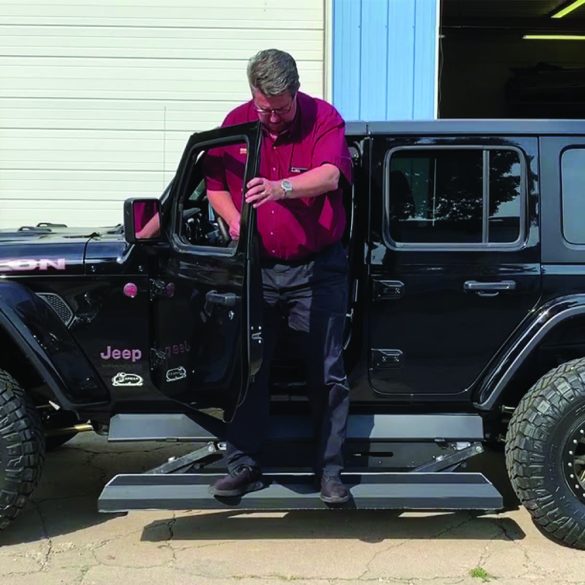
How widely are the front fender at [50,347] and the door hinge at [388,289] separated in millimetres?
1327

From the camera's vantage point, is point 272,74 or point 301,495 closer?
point 272,74

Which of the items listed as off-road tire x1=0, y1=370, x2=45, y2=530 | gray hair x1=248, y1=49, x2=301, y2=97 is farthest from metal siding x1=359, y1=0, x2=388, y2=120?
off-road tire x1=0, y1=370, x2=45, y2=530

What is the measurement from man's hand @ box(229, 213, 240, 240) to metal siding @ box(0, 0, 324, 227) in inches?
175

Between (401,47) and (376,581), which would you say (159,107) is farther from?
(376,581)

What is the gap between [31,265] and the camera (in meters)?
3.19

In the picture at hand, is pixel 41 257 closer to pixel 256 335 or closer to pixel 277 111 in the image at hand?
pixel 256 335

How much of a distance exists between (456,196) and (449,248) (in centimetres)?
24

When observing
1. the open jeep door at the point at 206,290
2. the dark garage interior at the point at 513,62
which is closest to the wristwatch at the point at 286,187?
the open jeep door at the point at 206,290

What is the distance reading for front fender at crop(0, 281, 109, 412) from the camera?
3.08 meters

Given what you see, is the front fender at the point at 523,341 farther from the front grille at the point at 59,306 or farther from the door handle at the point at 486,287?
the front grille at the point at 59,306

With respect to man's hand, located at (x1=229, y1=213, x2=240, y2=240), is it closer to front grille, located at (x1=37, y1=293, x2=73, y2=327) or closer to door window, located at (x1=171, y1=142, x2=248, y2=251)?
door window, located at (x1=171, y1=142, x2=248, y2=251)

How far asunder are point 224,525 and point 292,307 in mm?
1189

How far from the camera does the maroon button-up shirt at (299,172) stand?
2.98 meters

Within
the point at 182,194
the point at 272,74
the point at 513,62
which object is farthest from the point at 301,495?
the point at 513,62
